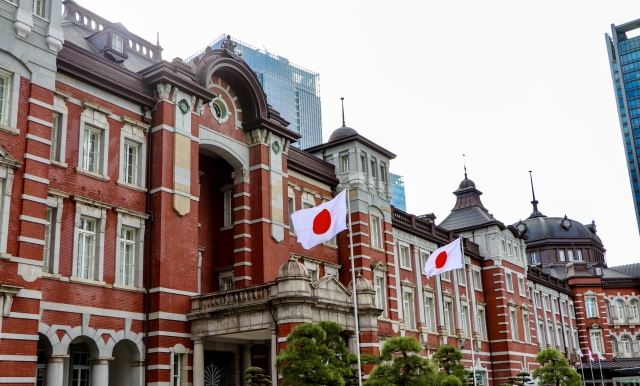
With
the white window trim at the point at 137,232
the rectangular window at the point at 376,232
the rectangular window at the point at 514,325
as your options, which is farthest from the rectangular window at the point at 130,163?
the rectangular window at the point at 514,325

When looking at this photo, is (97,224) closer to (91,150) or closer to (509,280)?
(91,150)

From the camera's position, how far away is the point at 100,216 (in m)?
22.9

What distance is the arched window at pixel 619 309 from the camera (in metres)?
68.6

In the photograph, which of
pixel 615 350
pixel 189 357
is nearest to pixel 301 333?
pixel 189 357

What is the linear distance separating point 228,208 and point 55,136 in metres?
8.83

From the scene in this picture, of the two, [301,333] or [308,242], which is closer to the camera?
[301,333]

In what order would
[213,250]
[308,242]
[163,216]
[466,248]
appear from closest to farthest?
[308,242] → [163,216] → [213,250] → [466,248]

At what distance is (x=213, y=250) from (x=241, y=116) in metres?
5.61

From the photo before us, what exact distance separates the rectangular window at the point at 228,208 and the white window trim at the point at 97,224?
22.2ft

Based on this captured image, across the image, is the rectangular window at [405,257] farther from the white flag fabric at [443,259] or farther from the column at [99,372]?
the column at [99,372]

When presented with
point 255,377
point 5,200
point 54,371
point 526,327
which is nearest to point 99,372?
point 54,371

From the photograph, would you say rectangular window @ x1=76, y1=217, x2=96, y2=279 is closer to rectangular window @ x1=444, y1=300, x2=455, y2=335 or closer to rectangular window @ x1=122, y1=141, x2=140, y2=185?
rectangular window @ x1=122, y1=141, x2=140, y2=185

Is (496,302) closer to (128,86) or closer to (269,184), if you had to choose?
(269,184)

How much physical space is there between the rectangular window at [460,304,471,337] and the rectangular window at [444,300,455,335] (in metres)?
1.33
